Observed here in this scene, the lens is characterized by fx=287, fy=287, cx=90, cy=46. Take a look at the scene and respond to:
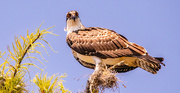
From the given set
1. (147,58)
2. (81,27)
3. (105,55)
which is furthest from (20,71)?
(81,27)

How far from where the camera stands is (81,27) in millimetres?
8539

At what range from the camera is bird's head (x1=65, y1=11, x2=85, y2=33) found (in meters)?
8.23

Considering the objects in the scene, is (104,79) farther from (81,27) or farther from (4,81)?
(81,27)

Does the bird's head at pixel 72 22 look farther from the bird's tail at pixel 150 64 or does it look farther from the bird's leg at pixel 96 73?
the bird's tail at pixel 150 64

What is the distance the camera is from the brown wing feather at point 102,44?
22.9ft

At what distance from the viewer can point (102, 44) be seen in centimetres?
729

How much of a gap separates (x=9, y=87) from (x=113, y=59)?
3.38 meters

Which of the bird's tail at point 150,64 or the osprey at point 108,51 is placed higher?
the osprey at point 108,51

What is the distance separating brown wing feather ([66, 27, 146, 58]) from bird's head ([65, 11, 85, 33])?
475 millimetres

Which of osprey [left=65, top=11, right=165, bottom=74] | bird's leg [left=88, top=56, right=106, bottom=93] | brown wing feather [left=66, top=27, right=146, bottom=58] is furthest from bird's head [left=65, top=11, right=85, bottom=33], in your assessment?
bird's leg [left=88, top=56, right=106, bottom=93]

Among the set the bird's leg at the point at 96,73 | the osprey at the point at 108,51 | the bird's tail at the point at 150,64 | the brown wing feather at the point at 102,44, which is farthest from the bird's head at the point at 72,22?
the bird's tail at the point at 150,64

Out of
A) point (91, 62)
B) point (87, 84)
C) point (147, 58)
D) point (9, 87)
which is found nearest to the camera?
point (9, 87)

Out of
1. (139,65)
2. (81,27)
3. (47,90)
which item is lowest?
(47,90)

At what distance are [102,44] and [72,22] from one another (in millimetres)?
1401
